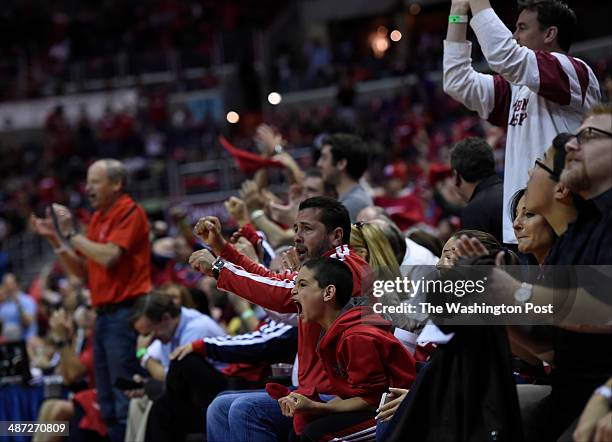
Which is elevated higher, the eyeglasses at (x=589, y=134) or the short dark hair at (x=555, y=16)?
the short dark hair at (x=555, y=16)

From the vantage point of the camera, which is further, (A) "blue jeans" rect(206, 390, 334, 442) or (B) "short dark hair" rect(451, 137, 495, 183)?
(B) "short dark hair" rect(451, 137, 495, 183)

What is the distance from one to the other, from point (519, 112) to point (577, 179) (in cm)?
165

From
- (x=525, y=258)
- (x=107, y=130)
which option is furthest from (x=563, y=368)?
(x=107, y=130)

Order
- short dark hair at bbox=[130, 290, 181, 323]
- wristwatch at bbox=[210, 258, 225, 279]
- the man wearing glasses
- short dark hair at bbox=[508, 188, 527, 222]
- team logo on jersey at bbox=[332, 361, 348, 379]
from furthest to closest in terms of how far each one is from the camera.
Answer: short dark hair at bbox=[130, 290, 181, 323] < wristwatch at bbox=[210, 258, 225, 279] < short dark hair at bbox=[508, 188, 527, 222] < team logo on jersey at bbox=[332, 361, 348, 379] < the man wearing glasses

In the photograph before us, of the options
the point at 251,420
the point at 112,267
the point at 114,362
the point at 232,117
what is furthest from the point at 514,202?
the point at 232,117

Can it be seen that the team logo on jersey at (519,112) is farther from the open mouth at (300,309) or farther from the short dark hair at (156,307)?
the short dark hair at (156,307)

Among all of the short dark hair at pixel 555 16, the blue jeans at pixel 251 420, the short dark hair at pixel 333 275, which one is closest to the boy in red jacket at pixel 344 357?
the short dark hair at pixel 333 275

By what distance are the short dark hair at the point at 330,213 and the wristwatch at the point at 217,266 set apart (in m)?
0.44

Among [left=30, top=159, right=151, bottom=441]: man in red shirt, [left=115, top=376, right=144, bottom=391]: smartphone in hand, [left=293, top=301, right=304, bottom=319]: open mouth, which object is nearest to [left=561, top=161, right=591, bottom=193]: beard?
[left=293, top=301, right=304, bottom=319]: open mouth

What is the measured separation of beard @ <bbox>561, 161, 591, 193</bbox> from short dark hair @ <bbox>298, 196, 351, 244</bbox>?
5.35 ft

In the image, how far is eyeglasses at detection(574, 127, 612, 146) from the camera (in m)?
3.05

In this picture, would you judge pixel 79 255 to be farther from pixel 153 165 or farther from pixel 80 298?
pixel 153 165

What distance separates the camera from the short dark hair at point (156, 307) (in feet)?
19.6

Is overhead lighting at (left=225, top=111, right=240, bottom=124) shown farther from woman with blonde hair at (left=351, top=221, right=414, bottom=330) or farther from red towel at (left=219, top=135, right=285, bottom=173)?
woman with blonde hair at (left=351, top=221, right=414, bottom=330)
